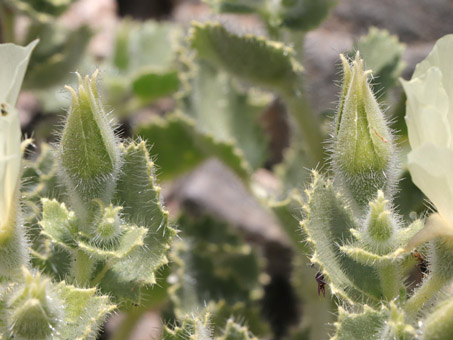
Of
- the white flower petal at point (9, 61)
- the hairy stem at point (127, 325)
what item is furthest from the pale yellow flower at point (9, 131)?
the hairy stem at point (127, 325)

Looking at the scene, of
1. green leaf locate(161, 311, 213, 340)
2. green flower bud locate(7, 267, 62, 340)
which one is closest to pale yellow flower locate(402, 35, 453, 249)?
green leaf locate(161, 311, 213, 340)

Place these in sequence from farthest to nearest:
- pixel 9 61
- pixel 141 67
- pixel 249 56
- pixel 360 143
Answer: pixel 141 67, pixel 249 56, pixel 360 143, pixel 9 61

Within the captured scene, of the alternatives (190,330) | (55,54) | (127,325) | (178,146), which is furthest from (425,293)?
(55,54)

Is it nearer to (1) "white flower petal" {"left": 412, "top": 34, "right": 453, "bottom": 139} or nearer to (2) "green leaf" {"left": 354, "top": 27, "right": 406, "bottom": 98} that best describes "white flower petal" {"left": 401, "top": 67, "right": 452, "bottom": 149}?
(1) "white flower petal" {"left": 412, "top": 34, "right": 453, "bottom": 139}

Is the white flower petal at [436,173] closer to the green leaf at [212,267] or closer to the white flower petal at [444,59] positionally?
the white flower petal at [444,59]

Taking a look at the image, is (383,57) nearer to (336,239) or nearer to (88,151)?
(336,239)

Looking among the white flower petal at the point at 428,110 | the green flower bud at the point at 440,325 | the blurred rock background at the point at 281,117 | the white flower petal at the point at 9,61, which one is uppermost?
the white flower petal at the point at 428,110
